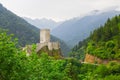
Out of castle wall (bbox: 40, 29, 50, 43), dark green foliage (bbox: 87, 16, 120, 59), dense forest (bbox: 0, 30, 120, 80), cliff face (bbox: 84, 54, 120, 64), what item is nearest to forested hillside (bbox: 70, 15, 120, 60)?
dark green foliage (bbox: 87, 16, 120, 59)

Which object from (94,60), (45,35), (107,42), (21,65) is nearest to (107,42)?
(107,42)

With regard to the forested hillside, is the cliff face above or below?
below

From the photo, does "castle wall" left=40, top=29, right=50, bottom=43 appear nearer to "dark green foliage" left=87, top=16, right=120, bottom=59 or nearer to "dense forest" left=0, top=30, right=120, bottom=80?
"dark green foliage" left=87, top=16, right=120, bottom=59

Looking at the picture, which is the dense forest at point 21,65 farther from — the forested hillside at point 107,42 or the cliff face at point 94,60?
the cliff face at point 94,60

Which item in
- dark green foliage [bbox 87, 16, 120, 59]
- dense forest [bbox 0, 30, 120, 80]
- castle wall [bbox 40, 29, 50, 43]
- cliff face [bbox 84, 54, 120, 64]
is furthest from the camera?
cliff face [bbox 84, 54, 120, 64]

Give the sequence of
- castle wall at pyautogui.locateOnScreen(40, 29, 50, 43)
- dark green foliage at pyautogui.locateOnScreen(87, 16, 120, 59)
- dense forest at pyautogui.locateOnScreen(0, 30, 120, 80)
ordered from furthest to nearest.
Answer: dark green foliage at pyautogui.locateOnScreen(87, 16, 120, 59) → castle wall at pyautogui.locateOnScreen(40, 29, 50, 43) → dense forest at pyautogui.locateOnScreen(0, 30, 120, 80)

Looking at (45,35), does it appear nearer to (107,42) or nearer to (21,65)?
(107,42)

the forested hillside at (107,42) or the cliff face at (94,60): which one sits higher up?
the forested hillside at (107,42)

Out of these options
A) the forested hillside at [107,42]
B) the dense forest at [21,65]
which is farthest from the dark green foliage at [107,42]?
the dense forest at [21,65]

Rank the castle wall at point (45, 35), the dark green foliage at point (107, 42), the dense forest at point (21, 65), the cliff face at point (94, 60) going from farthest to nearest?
the cliff face at point (94, 60), the dark green foliage at point (107, 42), the castle wall at point (45, 35), the dense forest at point (21, 65)

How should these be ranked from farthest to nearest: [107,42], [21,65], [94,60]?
[107,42] < [94,60] < [21,65]

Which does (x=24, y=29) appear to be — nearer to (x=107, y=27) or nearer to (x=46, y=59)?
(x=107, y=27)

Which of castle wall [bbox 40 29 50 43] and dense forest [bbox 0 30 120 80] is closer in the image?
dense forest [bbox 0 30 120 80]

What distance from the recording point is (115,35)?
67500 mm
